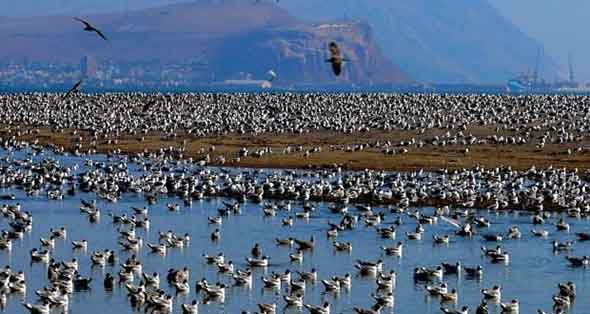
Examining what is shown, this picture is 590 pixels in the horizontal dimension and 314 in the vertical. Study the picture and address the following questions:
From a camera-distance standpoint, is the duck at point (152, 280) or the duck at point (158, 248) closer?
the duck at point (152, 280)

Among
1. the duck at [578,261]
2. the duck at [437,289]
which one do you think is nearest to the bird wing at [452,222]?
the duck at [578,261]

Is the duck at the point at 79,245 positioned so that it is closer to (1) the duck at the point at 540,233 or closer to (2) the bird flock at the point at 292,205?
(2) the bird flock at the point at 292,205

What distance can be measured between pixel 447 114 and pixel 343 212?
131 ft

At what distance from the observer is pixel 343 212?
4678cm

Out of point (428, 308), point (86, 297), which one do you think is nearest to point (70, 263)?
point (86, 297)

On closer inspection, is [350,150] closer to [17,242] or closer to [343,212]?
[343,212]

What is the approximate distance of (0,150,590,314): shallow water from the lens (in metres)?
32.7

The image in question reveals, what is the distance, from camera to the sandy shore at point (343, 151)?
60.5 m

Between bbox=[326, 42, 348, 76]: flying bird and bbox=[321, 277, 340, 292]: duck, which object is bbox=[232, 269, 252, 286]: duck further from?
bbox=[326, 42, 348, 76]: flying bird

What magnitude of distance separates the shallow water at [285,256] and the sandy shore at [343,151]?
11727 mm

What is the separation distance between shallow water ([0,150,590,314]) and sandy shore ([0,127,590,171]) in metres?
11.7

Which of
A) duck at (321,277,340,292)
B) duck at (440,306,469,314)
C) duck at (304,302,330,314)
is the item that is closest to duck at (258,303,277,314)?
duck at (304,302,330,314)

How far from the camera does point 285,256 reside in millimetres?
38750

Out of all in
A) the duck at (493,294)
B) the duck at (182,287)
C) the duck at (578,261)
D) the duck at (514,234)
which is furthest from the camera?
the duck at (514,234)
